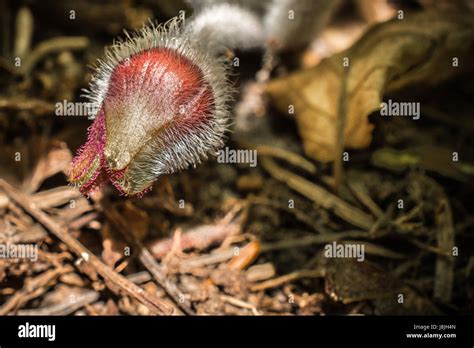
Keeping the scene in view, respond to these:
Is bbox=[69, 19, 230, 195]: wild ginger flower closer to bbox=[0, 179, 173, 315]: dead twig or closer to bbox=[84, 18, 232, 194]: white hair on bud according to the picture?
bbox=[84, 18, 232, 194]: white hair on bud

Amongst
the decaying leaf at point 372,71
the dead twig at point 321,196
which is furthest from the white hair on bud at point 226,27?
the dead twig at point 321,196

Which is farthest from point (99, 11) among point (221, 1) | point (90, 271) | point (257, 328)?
point (257, 328)

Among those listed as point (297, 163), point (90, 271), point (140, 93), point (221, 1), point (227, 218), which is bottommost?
point (90, 271)

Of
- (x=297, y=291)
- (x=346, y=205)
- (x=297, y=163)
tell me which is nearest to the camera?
(x=297, y=291)

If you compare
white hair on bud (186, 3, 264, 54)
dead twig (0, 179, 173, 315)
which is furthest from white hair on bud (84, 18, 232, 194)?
dead twig (0, 179, 173, 315)

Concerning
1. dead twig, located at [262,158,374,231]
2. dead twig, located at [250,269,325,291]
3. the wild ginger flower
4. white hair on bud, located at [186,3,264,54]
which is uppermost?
white hair on bud, located at [186,3,264,54]

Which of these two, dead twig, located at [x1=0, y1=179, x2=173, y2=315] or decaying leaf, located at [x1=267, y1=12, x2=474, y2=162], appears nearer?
dead twig, located at [x1=0, y1=179, x2=173, y2=315]

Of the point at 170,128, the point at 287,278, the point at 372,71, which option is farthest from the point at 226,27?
the point at 287,278

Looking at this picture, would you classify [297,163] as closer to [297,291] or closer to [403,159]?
[403,159]
